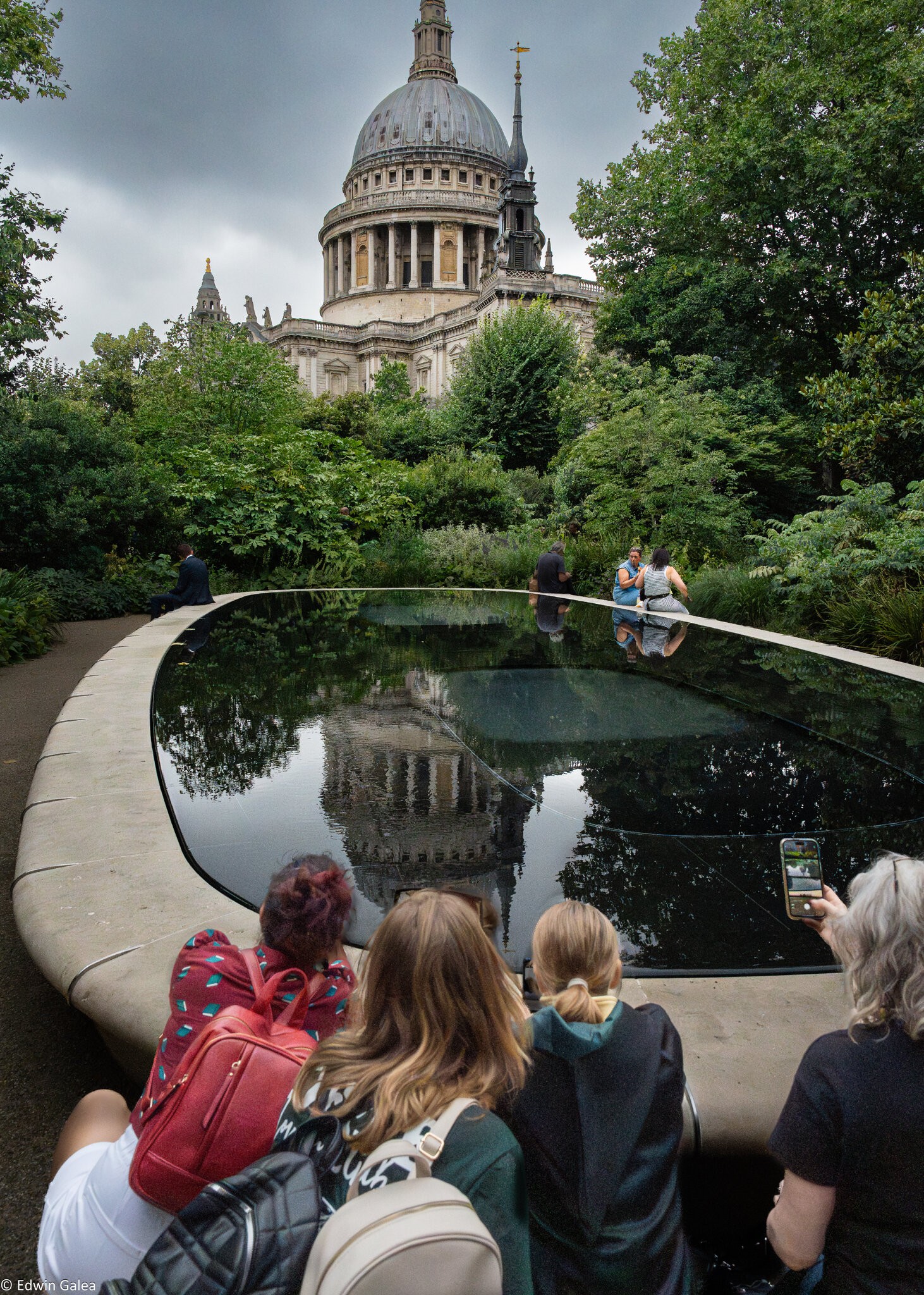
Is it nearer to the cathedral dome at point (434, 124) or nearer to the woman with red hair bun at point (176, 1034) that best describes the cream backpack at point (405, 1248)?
the woman with red hair bun at point (176, 1034)

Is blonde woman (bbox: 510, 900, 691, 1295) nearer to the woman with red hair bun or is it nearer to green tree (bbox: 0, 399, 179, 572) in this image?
the woman with red hair bun

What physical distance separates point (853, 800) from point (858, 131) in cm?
2007

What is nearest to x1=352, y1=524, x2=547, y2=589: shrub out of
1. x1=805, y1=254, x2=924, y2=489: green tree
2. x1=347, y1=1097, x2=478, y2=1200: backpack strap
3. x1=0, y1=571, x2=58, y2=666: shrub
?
x1=805, y1=254, x2=924, y2=489: green tree

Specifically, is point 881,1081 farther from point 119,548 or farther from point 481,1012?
point 119,548

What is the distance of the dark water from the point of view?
3182 millimetres

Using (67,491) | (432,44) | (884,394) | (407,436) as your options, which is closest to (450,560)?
(67,491)

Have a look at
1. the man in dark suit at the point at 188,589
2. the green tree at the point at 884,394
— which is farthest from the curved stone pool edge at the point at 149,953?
the green tree at the point at 884,394

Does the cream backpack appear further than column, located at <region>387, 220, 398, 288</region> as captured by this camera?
No

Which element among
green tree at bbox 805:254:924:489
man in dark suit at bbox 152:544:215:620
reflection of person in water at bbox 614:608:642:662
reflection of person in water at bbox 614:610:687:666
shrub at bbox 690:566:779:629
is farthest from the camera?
green tree at bbox 805:254:924:489

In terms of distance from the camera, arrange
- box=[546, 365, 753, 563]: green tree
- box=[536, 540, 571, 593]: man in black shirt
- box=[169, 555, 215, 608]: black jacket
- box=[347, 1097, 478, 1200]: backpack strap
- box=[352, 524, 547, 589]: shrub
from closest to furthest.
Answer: box=[347, 1097, 478, 1200]: backpack strap → box=[169, 555, 215, 608]: black jacket → box=[536, 540, 571, 593]: man in black shirt → box=[546, 365, 753, 563]: green tree → box=[352, 524, 547, 589]: shrub

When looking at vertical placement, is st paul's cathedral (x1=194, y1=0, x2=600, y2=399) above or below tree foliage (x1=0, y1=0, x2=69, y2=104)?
above

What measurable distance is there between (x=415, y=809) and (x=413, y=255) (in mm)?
87050

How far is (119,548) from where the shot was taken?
1808cm

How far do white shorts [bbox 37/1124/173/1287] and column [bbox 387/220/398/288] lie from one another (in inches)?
3445
